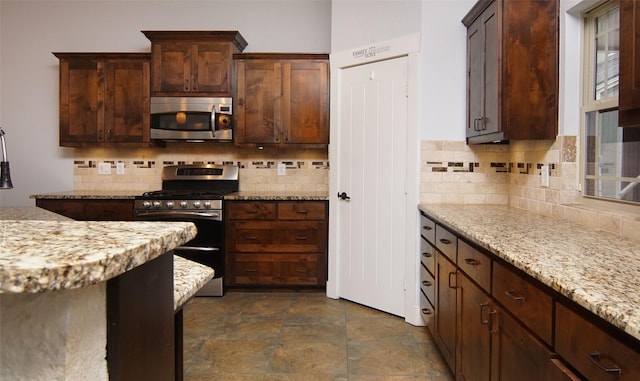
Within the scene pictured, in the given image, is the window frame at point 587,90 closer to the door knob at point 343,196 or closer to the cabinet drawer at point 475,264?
the cabinet drawer at point 475,264

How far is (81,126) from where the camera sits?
4.19 meters

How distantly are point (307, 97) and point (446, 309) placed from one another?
2.37 meters

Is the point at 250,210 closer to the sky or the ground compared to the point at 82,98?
closer to the ground

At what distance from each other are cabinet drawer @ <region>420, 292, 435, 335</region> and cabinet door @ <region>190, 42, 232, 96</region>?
2485 mm

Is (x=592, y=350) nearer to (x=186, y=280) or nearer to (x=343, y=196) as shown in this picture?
(x=186, y=280)

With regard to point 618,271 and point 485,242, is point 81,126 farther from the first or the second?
point 618,271

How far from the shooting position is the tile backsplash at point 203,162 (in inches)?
174

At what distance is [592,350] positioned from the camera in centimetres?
101

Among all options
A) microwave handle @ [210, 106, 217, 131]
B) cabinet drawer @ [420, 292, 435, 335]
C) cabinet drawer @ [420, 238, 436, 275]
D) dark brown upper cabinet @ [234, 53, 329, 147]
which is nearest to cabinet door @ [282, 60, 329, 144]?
dark brown upper cabinet @ [234, 53, 329, 147]

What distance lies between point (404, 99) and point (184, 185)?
94.5 inches

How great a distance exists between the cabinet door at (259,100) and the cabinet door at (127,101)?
0.90 m

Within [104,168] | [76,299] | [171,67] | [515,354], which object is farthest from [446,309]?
[104,168]

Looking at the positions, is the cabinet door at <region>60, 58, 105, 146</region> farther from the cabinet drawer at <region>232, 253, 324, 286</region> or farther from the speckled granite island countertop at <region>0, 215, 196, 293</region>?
the speckled granite island countertop at <region>0, 215, 196, 293</region>

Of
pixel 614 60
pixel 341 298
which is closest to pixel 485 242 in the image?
pixel 614 60
